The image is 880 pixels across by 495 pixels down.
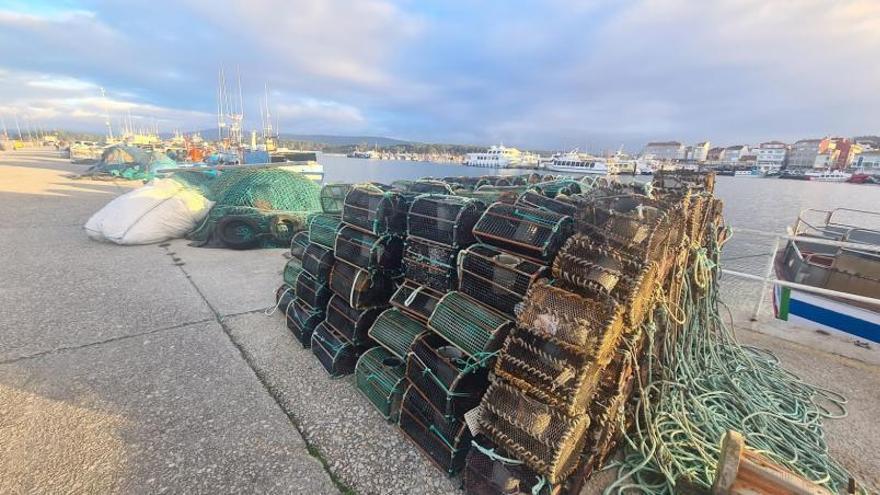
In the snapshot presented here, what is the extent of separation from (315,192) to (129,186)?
50.3 ft

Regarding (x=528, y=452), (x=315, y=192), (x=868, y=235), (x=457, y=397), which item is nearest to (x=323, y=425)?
(x=457, y=397)

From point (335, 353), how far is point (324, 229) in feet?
4.85

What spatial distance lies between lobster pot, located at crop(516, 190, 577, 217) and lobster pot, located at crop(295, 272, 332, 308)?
235 centimetres

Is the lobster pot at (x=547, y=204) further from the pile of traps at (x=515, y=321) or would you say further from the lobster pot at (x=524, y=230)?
the lobster pot at (x=524, y=230)

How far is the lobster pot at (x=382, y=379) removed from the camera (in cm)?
312

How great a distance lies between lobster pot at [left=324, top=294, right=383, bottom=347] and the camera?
3.64m

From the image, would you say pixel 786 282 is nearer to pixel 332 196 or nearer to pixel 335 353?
pixel 335 353

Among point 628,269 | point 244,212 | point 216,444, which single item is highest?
point 628,269

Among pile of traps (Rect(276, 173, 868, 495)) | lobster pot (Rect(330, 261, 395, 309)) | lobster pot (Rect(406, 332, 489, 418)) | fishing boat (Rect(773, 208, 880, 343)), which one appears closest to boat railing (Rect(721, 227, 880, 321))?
fishing boat (Rect(773, 208, 880, 343))

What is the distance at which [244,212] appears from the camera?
8.50 metres

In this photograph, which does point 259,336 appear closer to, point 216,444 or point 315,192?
point 216,444

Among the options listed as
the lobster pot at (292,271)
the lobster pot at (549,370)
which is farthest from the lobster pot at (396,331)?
the lobster pot at (292,271)

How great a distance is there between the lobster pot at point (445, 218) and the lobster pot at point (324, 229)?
1.28 metres

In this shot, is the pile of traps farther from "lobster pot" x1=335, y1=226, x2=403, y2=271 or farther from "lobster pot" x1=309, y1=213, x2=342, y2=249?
"lobster pot" x1=309, y1=213, x2=342, y2=249
